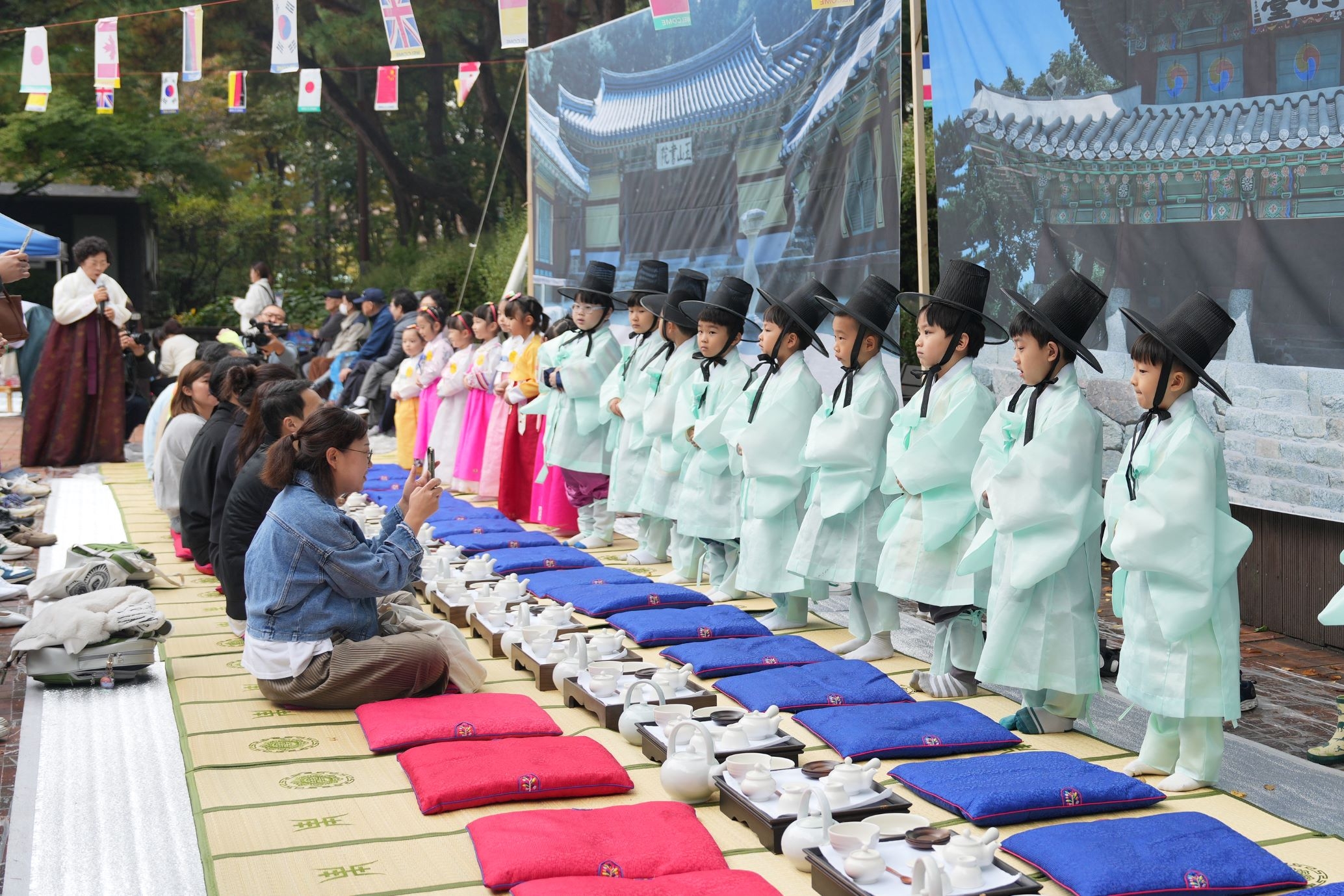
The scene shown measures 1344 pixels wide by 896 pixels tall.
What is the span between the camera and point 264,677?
448cm

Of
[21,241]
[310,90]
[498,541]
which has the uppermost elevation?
[310,90]

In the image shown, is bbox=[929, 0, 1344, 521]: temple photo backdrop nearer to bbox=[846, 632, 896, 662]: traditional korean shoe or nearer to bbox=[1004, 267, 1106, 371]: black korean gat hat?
bbox=[1004, 267, 1106, 371]: black korean gat hat

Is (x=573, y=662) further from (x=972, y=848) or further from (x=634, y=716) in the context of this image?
(x=972, y=848)

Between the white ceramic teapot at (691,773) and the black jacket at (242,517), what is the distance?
85.5 inches

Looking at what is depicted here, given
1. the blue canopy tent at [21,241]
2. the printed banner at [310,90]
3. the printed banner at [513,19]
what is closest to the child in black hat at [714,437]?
the printed banner at [513,19]

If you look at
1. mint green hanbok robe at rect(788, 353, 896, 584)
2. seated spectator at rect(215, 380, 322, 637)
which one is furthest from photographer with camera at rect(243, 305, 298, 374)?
mint green hanbok robe at rect(788, 353, 896, 584)

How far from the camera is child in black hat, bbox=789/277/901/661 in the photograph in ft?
17.3

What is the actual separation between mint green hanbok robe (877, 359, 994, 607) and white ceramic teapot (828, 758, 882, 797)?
1294mm

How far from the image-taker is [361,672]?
444 cm

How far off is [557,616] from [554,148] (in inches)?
260

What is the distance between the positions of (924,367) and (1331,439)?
4.95 ft

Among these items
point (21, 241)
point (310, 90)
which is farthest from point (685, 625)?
point (310, 90)

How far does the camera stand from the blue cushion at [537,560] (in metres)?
6.68

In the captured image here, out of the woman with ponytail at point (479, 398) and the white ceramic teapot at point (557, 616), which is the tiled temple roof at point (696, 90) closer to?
the woman with ponytail at point (479, 398)
